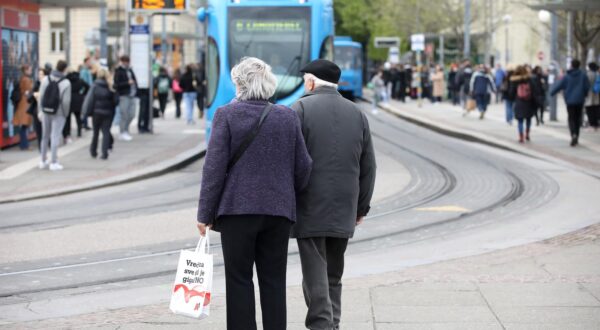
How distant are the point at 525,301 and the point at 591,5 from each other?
759 inches

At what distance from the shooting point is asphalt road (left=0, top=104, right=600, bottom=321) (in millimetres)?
9898

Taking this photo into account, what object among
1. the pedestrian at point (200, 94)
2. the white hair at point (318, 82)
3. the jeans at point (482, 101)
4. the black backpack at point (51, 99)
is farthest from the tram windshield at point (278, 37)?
the white hair at point (318, 82)

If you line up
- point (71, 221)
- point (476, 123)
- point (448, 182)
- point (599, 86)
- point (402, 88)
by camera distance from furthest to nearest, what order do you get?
point (402, 88)
point (476, 123)
point (599, 86)
point (448, 182)
point (71, 221)

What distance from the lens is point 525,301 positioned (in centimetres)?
852

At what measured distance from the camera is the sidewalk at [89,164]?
17.8 m

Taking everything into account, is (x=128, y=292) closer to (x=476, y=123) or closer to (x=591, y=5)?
(x=591, y=5)

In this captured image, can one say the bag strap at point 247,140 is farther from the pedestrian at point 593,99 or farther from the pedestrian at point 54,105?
the pedestrian at point 593,99

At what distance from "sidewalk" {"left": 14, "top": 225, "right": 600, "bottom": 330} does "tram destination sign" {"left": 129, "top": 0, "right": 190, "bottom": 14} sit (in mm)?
17595

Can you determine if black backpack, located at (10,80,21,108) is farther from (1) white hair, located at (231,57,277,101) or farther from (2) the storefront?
(1) white hair, located at (231,57,277,101)

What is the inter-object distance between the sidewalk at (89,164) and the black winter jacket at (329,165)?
1020cm

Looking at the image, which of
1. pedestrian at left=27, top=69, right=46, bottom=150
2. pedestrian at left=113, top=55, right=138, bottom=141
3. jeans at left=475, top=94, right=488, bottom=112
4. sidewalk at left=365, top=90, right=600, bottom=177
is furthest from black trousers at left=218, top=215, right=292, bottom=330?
jeans at left=475, top=94, right=488, bottom=112

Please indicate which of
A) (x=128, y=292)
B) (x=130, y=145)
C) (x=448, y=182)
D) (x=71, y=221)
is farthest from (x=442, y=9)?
(x=128, y=292)

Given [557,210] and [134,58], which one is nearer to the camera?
[557,210]

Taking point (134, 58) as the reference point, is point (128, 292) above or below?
below
